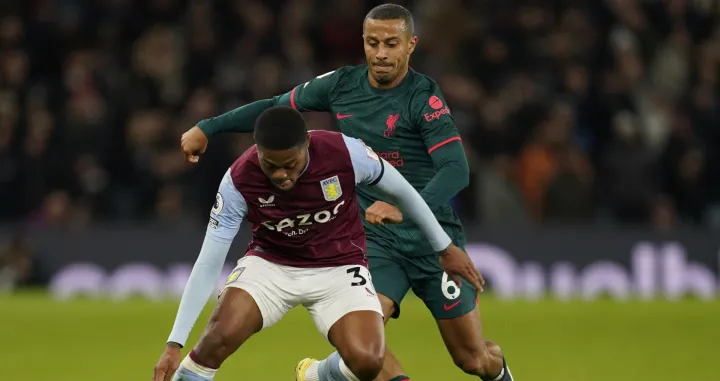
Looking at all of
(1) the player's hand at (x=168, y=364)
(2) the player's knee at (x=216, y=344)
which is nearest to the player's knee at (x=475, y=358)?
(2) the player's knee at (x=216, y=344)

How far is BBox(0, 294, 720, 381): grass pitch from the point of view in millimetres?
9398

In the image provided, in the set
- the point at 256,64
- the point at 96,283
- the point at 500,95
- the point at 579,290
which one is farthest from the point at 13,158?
the point at 579,290

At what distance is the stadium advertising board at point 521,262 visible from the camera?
14.6 m

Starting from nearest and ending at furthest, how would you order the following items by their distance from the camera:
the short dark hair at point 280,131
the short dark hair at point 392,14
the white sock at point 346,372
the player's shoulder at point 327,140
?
the short dark hair at point 280,131, the player's shoulder at point 327,140, the white sock at point 346,372, the short dark hair at point 392,14

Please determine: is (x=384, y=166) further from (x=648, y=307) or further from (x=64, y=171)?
(x=64, y=171)

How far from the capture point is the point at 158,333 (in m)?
11.9

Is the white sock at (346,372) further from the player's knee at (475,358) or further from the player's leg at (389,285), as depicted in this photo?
the player's knee at (475,358)

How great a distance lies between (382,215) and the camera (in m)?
6.11

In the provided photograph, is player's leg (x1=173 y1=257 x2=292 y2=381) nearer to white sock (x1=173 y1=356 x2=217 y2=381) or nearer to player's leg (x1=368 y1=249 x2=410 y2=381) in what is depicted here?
white sock (x1=173 y1=356 x2=217 y2=381)

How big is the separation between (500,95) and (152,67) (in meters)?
4.39

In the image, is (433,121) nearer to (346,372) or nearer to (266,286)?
(266,286)

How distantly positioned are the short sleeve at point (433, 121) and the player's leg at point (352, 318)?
2.63ft

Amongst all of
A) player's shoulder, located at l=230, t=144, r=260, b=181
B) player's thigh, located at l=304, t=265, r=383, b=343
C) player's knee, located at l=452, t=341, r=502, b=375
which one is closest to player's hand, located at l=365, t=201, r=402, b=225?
player's thigh, located at l=304, t=265, r=383, b=343

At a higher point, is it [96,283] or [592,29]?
[592,29]
